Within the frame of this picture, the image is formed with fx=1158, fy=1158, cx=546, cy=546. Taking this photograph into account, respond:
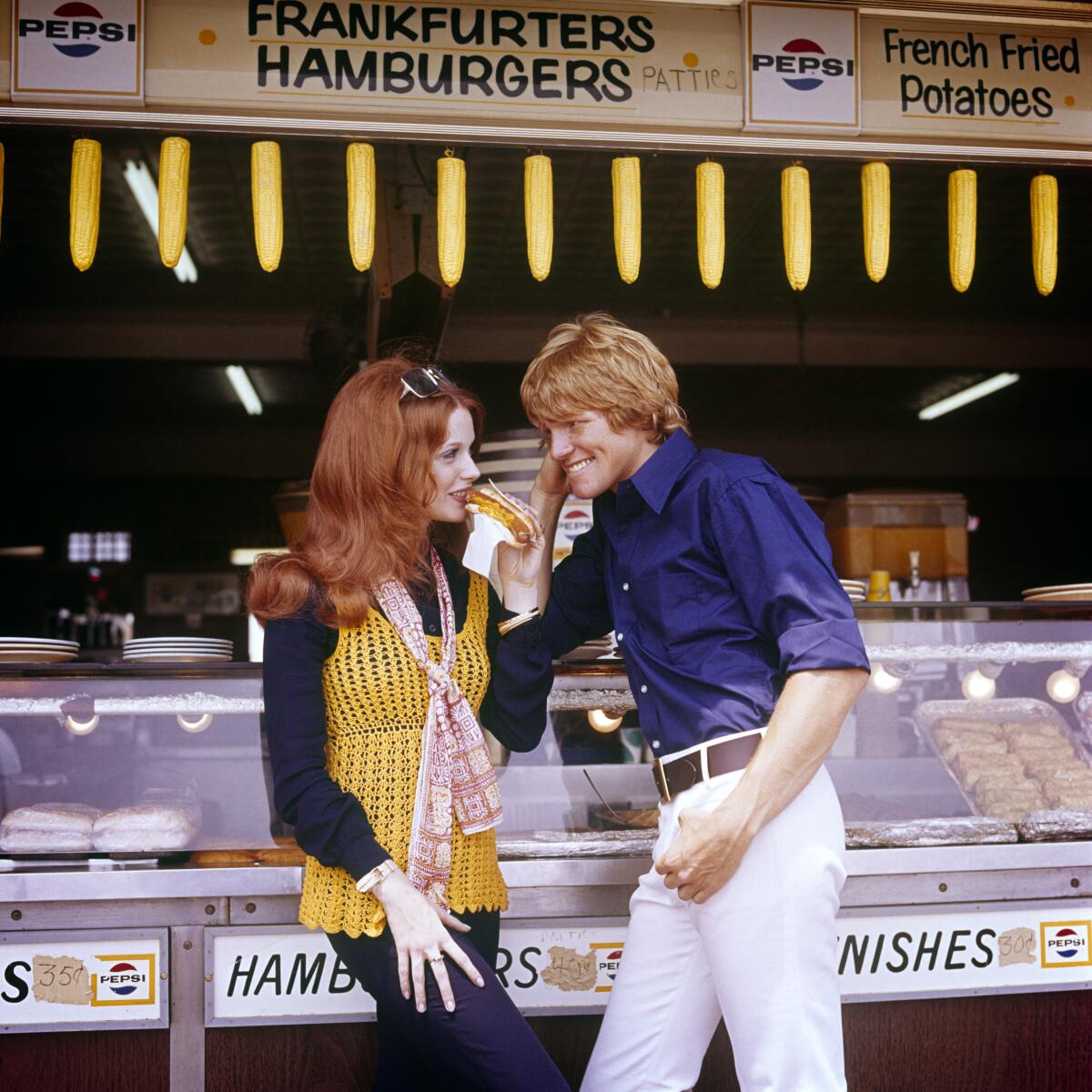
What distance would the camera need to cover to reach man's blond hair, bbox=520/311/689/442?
6.98 ft

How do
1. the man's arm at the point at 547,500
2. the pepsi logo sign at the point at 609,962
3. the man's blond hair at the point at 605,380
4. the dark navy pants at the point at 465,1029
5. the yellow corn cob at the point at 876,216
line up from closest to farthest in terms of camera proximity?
the dark navy pants at the point at 465,1029, the man's blond hair at the point at 605,380, the man's arm at the point at 547,500, the pepsi logo sign at the point at 609,962, the yellow corn cob at the point at 876,216

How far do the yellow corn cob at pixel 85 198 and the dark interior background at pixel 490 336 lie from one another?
1712 mm

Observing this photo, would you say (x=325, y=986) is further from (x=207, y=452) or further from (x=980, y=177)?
(x=207, y=452)

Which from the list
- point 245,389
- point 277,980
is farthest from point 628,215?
point 245,389

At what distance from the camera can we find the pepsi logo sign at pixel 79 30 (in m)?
2.96

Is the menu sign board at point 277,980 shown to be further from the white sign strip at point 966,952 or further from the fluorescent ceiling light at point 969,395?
the fluorescent ceiling light at point 969,395

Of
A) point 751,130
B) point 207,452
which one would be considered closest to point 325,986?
point 751,130

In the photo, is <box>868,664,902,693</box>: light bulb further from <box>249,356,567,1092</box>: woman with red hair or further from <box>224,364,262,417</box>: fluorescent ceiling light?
<box>224,364,262,417</box>: fluorescent ceiling light

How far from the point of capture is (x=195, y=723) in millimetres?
2828

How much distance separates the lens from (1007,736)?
3.27 metres

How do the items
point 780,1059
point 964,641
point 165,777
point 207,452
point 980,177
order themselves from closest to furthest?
point 780,1059 → point 165,777 → point 964,641 → point 980,177 → point 207,452

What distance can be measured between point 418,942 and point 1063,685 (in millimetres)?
2257

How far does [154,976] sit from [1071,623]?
250cm

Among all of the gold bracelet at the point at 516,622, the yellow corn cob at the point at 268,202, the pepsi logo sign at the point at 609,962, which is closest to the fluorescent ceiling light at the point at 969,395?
the yellow corn cob at the point at 268,202
